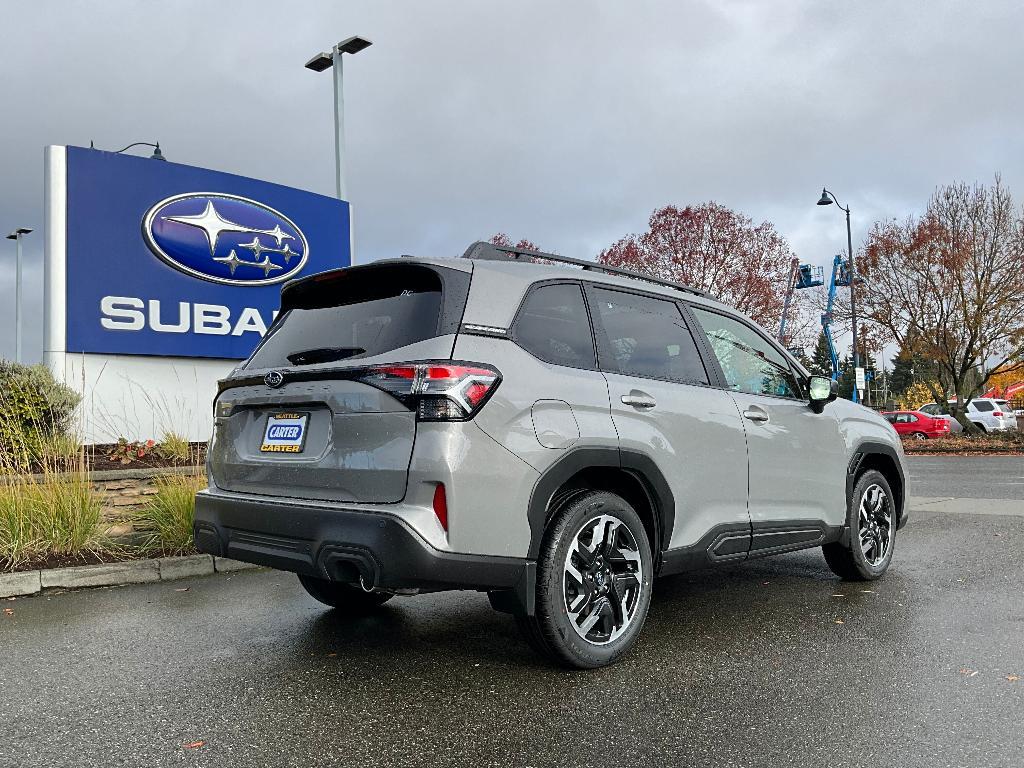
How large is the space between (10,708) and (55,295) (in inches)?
317

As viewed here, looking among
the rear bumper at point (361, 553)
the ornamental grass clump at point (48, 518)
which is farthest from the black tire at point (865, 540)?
the ornamental grass clump at point (48, 518)

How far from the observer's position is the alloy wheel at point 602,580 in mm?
3717

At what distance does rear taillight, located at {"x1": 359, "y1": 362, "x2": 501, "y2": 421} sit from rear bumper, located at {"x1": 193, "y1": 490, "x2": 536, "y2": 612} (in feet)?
1.47

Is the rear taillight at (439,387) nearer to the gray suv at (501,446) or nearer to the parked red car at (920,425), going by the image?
the gray suv at (501,446)

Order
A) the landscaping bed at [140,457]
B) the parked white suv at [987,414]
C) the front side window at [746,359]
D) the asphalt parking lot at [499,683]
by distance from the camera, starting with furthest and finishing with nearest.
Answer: the parked white suv at [987,414] < the landscaping bed at [140,457] < the front side window at [746,359] < the asphalt parking lot at [499,683]

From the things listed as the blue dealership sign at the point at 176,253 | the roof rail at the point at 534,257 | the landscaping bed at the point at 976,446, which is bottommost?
the landscaping bed at the point at 976,446

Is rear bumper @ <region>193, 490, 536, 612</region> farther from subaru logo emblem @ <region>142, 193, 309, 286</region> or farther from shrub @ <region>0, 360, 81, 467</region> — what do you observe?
subaru logo emblem @ <region>142, 193, 309, 286</region>

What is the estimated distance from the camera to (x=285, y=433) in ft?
12.4

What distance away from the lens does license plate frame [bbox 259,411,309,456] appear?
3.71m

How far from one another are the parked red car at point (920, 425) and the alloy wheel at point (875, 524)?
1064 inches

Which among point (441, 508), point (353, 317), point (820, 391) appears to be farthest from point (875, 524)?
point (353, 317)

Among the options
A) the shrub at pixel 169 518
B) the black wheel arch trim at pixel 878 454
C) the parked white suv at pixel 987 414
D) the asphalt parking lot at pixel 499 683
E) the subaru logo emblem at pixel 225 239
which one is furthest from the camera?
the parked white suv at pixel 987 414

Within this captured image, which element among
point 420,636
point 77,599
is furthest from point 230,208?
point 420,636

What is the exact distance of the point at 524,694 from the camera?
11.4 feet
